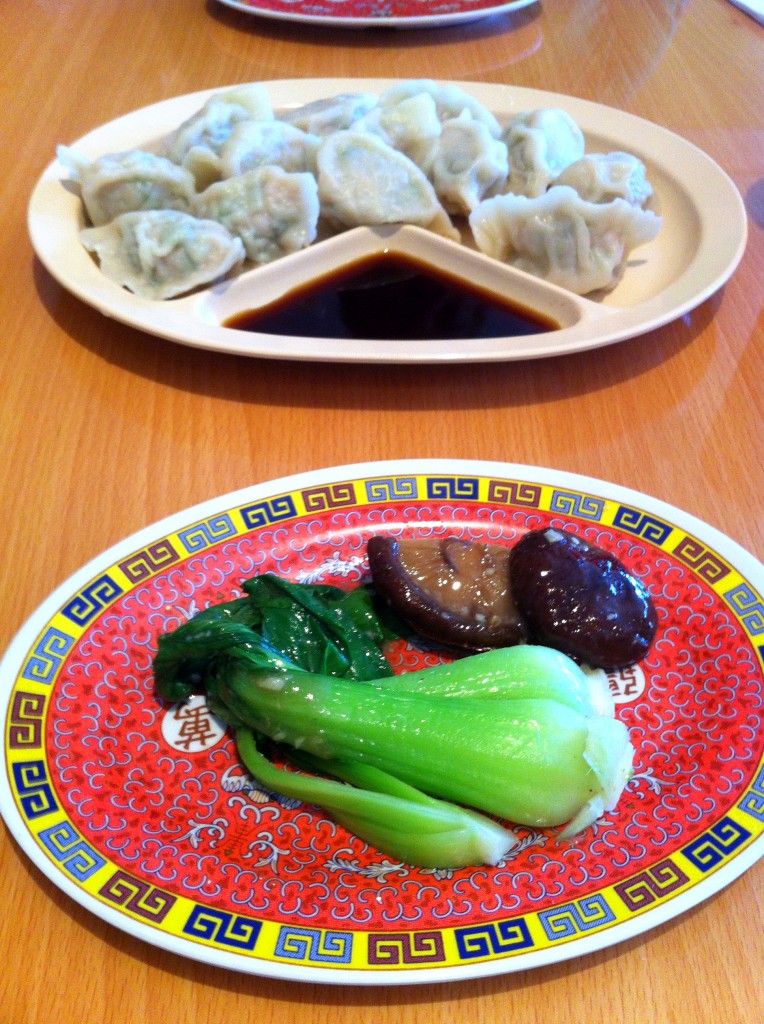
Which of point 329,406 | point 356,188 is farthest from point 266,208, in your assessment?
point 329,406

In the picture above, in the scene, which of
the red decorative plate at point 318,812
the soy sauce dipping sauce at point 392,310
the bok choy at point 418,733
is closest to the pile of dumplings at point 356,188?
the soy sauce dipping sauce at point 392,310

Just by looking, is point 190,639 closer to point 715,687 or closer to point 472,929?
point 472,929

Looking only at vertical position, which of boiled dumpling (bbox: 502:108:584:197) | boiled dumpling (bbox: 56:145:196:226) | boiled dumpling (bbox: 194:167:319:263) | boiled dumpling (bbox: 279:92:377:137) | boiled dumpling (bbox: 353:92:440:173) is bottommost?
boiled dumpling (bbox: 56:145:196:226)

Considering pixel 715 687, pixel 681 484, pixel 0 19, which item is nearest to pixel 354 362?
pixel 681 484

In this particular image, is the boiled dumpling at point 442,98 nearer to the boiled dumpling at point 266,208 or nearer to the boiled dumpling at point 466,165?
the boiled dumpling at point 466,165

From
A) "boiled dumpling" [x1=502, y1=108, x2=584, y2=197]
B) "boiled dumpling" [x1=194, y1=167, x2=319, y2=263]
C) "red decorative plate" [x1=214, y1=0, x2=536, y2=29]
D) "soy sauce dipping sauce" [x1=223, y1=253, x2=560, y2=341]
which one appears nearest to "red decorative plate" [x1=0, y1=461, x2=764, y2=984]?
"soy sauce dipping sauce" [x1=223, y1=253, x2=560, y2=341]

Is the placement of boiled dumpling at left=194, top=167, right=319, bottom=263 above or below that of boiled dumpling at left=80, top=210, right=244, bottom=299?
above

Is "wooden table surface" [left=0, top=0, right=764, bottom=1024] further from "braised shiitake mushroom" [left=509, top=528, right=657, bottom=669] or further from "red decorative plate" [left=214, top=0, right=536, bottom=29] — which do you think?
"braised shiitake mushroom" [left=509, top=528, right=657, bottom=669]
